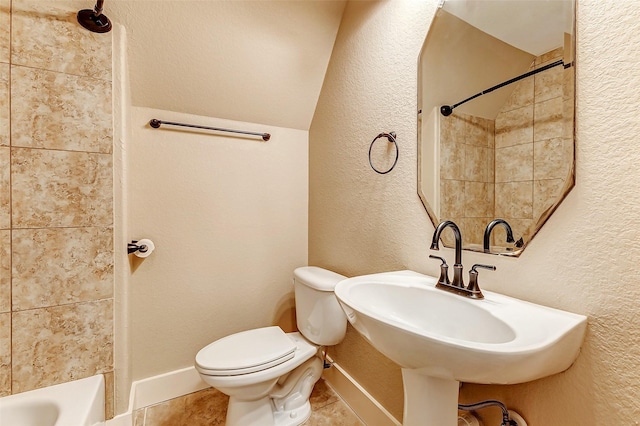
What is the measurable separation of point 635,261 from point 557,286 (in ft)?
0.55

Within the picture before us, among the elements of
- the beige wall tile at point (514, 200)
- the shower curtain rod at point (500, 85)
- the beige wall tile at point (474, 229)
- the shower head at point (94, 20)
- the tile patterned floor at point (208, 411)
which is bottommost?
the tile patterned floor at point (208, 411)

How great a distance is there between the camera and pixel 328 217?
1.75 metres

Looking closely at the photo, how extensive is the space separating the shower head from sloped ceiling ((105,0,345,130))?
0.08m

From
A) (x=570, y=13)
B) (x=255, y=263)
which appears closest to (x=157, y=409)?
(x=255, y=263)

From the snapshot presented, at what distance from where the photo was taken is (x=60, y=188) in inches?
45.4

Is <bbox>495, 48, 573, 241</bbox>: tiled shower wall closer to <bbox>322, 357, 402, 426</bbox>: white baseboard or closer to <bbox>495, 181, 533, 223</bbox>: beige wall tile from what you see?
<bbox>495, 181, 533, 223</bbox>: beige wall tile

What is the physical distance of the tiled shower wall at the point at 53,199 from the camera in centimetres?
108

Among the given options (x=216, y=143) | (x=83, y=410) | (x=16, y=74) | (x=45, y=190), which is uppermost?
(x=16, y=74)

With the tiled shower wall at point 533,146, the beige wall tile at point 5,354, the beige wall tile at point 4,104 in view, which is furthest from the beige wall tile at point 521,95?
the beige wall tile at point 5,354

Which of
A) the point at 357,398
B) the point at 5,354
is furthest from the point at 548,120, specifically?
the point at 5,354

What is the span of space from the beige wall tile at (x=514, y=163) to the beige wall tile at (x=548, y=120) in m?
0.04

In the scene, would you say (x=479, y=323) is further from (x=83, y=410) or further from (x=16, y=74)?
(x=16, y=74)

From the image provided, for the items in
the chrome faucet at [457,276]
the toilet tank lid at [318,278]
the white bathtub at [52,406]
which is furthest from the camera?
the toilet tank lid at [318,278]

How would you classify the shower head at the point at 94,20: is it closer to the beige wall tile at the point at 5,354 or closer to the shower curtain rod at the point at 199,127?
Result: the shower curtain rod at the point at 199,127
